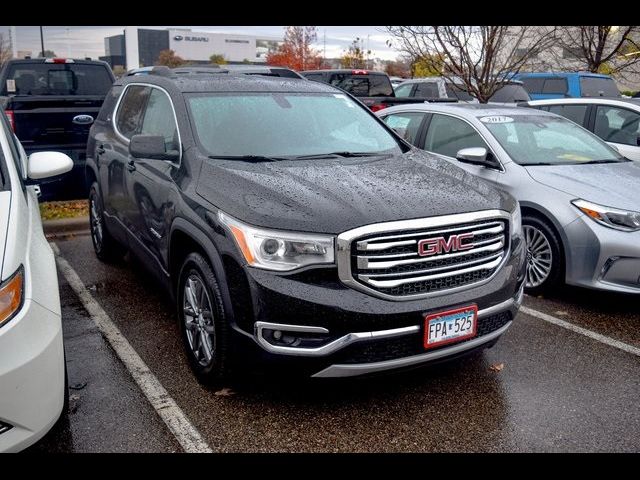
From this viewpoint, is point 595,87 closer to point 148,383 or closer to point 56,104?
point 56,104

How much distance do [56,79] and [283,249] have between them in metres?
7.30

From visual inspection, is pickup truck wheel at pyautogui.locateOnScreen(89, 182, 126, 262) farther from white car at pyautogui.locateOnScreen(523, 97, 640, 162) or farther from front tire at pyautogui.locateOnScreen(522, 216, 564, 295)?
white car at pyautogui.locateOnScreen(523, 97, 640, 162)

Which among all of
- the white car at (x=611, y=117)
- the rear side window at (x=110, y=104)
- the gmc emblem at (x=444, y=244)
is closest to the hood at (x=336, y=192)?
the gmc emblem at (x=444, y=244)

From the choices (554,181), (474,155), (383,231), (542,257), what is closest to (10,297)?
(383,231)

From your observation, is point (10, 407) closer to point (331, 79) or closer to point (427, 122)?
point (427, 122)

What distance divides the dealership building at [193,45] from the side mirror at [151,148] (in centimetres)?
8520

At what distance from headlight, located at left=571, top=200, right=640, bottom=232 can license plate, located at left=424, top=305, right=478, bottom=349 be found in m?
2.06

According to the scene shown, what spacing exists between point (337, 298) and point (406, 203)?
655 millimetres

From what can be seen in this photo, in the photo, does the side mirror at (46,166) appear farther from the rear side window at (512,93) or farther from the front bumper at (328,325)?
the rear side window at (512,93)

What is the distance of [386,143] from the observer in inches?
178

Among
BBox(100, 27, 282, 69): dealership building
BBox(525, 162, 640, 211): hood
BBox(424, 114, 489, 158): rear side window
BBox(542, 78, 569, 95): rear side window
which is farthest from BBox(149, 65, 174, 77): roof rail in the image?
BBox(100, 27, 282, 69): dealership building
